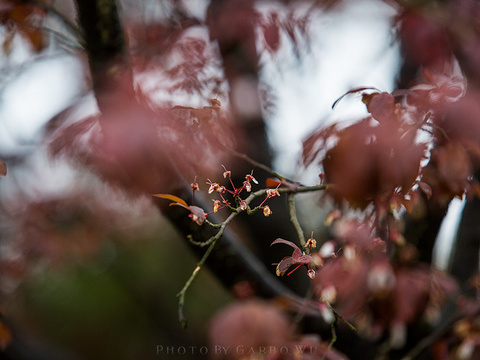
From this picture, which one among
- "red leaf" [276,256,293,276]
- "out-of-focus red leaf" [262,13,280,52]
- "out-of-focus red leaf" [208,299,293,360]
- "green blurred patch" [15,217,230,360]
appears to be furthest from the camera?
"green blurred patch" [15,217,230,360]

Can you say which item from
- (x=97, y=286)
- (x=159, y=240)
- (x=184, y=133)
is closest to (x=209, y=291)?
(x=159, y=240)

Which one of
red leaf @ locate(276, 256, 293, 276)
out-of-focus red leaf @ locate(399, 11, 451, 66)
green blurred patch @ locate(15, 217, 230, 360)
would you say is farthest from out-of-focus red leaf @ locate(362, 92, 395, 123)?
green blurred patch @ locate(15, 217, 230, 360)

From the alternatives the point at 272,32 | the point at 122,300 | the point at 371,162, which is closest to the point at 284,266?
the point at 371,162

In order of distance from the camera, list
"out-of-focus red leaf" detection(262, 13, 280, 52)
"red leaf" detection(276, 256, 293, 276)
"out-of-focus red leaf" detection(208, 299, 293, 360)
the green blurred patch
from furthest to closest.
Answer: the green blurred patch < "out-of-focus red leaf" detection(262, 13, 280, 52) < "out-of-focus red leaf" detection(208, 299, 293, 360) < "red leaf" detection(276, 256, 293, 276)

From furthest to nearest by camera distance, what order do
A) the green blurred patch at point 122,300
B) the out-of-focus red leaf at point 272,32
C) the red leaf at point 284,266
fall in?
the green blurred patch at point 122,300
the out-of-focus red leaf at point 272,32
the red leaf at point 284,266

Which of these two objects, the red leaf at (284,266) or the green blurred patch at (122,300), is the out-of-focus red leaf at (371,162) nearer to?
the red leaf at (284,266)

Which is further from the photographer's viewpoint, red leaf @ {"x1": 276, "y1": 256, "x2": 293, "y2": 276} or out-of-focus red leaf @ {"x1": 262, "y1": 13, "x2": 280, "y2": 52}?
out-of-focus red leaf @ {"x1": 262, "y1": 13, "x2": 280, "y2": 52}

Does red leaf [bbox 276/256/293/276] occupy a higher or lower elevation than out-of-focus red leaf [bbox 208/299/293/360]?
higher

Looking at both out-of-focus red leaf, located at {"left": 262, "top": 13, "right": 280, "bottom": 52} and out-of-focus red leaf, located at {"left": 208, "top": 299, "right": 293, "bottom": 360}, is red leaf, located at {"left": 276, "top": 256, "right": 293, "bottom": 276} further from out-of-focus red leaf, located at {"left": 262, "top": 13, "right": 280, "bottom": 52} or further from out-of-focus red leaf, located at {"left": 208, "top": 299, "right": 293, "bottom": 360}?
out-of-focus red leaf, located at {"left": 262, "top": 13, "right": 280, "bottom": 52}

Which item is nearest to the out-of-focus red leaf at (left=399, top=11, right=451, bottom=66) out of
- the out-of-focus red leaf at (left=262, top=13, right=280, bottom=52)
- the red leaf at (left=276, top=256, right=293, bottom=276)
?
the out-of-focus red leaf at (left=262, top=13, right=280, bottom=52)

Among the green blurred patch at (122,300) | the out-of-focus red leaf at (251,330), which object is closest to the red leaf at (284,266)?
the out-of-focus red leaf at (251,330)

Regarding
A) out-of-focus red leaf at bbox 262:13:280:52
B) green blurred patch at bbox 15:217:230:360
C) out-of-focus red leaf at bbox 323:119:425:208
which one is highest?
out-of-focus red leaf at bbox 262:13:280:52

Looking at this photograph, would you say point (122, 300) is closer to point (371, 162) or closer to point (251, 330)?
point (251, 330)
